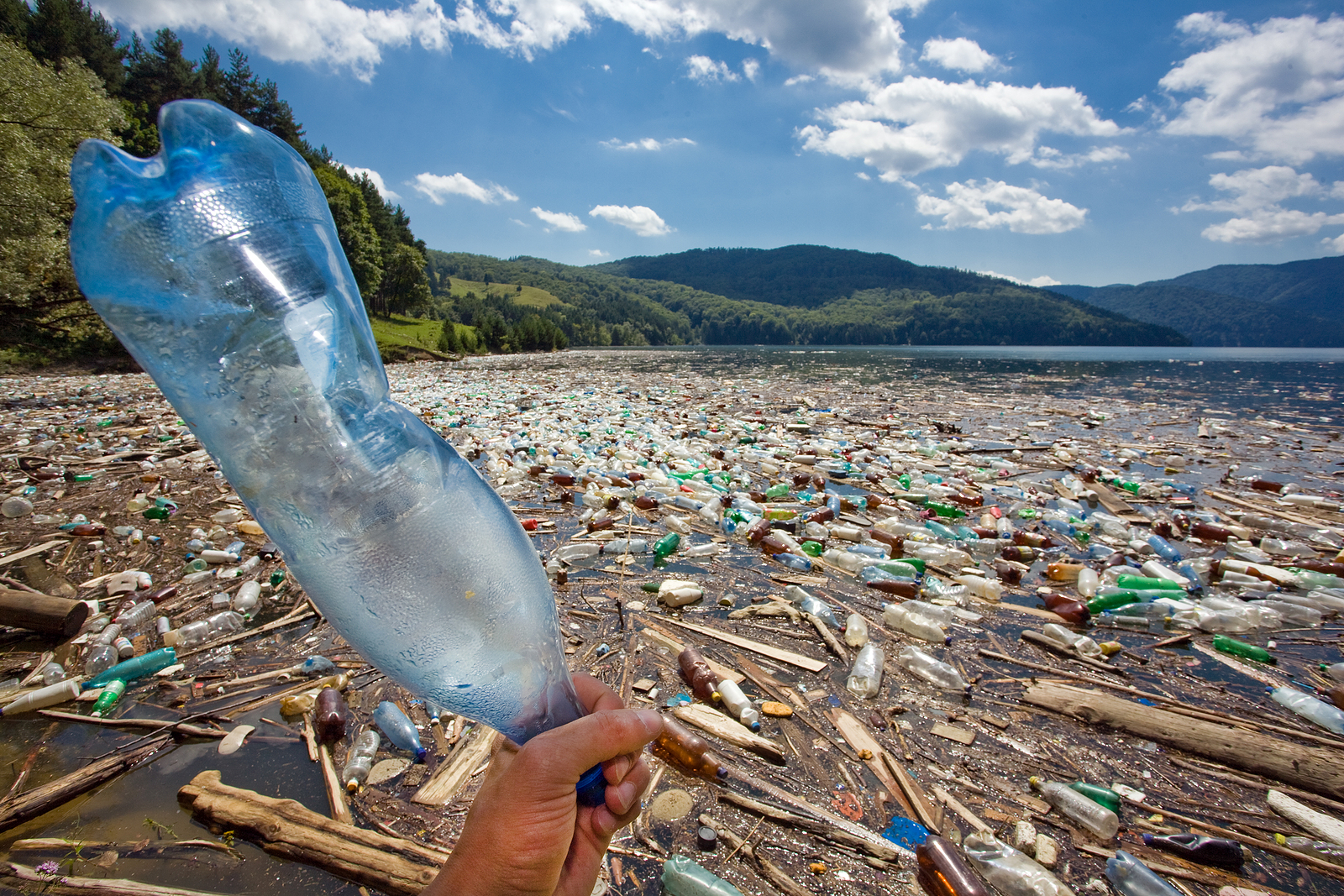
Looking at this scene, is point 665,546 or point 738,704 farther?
point 665,546

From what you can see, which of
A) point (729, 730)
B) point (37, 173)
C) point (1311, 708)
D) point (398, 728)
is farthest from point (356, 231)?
point (1311, 708)

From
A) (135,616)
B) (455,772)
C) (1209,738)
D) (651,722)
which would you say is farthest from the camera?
(135,616)

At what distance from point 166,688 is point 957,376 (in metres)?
31.0

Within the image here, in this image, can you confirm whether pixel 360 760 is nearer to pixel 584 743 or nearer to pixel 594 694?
pixel 594 694

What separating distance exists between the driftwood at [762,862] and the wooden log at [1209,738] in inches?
75.4

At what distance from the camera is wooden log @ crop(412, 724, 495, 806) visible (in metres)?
2.25

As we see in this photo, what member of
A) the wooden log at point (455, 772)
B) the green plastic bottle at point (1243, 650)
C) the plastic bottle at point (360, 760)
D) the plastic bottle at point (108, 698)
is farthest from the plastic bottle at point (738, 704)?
the green plastic bottle at point (1243, 650)

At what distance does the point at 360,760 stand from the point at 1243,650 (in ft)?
17.8

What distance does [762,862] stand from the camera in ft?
6.47

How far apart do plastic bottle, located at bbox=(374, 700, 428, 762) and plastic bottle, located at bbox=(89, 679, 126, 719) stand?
1418 mm

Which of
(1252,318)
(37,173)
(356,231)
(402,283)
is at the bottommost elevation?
(37,173)

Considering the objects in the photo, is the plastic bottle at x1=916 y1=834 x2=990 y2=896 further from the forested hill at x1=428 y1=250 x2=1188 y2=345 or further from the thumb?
the forested hill at x1=428 y1=250 x2=1188 y2=345

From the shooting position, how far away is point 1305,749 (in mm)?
Answer: 2453

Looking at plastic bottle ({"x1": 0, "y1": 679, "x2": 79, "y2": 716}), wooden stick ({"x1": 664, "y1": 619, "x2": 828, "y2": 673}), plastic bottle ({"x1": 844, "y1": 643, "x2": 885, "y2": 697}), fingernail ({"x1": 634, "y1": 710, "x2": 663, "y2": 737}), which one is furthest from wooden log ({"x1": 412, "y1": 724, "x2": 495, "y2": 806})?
plastic bottle ({"x1": 0, "y1": 679, "x2": 79, "y2": 716})
